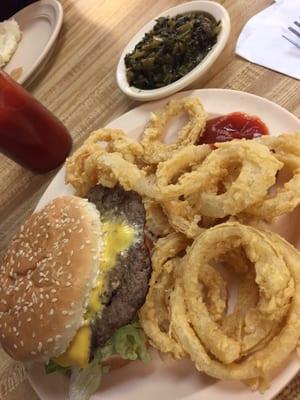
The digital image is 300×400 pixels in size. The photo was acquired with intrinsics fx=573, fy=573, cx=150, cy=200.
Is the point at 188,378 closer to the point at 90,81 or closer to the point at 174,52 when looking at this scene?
the point at 174,52

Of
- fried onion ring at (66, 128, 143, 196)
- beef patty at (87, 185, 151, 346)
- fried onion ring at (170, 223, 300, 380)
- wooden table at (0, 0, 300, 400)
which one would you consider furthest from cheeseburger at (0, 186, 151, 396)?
wooden table at (0, 0, 300, 400)

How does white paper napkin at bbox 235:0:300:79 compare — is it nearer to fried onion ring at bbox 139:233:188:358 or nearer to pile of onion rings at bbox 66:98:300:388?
pile of onion rings at bbox 66:98:300:388

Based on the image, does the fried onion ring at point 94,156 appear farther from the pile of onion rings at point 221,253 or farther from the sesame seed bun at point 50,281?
the sesame seed bun at point 50,281

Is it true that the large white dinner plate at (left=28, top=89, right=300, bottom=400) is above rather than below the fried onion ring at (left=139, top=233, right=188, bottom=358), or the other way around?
below

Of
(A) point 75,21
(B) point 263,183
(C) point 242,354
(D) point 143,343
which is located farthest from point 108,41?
(C) point 242,354

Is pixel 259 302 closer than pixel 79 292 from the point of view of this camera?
Yes

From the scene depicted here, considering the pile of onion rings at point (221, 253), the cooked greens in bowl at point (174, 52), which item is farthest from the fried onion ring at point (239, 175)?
the cooked greens in bowl at point (174, 52)

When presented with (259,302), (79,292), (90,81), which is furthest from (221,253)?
(90,81)
